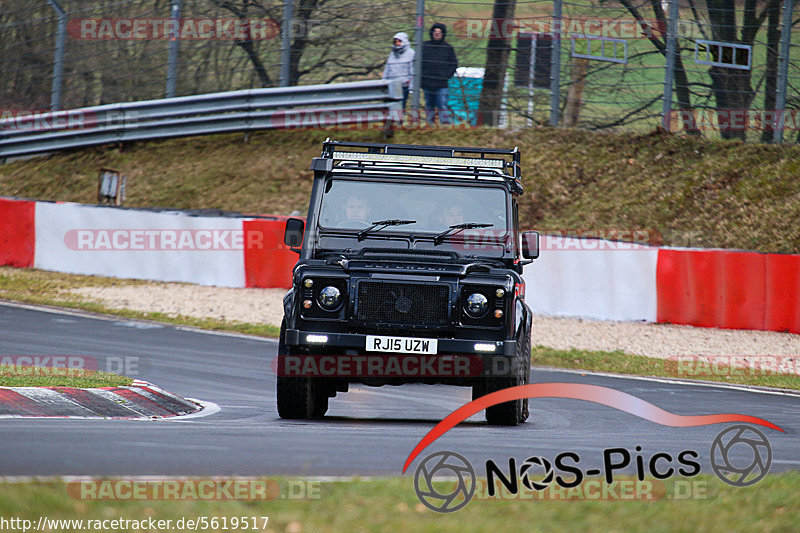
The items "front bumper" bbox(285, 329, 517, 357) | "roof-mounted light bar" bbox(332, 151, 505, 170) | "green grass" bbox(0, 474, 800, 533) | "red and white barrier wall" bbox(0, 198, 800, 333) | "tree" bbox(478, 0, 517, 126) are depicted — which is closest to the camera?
"green grass" bbox(0, 474, 800, 533)

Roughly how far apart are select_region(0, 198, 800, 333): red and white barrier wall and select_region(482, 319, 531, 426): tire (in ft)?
23.7

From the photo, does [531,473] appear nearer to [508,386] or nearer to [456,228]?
[508,386]

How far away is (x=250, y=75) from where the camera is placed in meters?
22.7

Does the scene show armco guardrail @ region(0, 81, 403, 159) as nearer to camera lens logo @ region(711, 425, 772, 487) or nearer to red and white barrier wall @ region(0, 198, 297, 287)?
red and white barrier wall @ region(0, 198, 297, 287)

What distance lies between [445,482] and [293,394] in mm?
3359

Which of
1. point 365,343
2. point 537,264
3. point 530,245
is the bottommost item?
point 365,343

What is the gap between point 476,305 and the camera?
8344 mm

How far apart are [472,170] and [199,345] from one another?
5.71 m

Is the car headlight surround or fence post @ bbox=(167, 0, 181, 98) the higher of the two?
fence post @ bbox=(167, 0, 181, 98)

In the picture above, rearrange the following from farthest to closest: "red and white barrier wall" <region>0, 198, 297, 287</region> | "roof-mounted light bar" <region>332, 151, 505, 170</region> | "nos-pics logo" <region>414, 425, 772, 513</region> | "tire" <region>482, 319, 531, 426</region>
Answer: "red and white barrier wall" <region>0, 198, 297, 287</region>, "roof-mounted light bar" <region>332, 151, 505, 170</region>, "tire" <region>482, 319, 531, 426</region>, "nos-pics logo" <region>414, 425, 772, 513</region>

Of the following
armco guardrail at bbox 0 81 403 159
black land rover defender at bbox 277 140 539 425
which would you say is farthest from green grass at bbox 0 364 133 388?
armco guardrail at bbox 0 81 403 159

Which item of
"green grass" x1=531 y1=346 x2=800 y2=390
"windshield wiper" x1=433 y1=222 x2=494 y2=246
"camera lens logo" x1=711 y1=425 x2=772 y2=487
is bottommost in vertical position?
"green grass" x1=531 y1=346 x2=800 y2=390

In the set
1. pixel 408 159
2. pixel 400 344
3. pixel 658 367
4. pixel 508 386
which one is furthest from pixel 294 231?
pixel 658 367

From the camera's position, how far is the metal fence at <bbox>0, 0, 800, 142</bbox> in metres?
20.0
